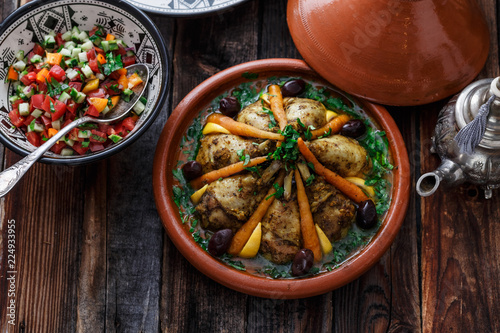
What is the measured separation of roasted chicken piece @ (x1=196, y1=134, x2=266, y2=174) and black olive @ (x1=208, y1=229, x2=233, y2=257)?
1.14 feet

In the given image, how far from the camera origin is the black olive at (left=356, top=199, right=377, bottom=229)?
251cm

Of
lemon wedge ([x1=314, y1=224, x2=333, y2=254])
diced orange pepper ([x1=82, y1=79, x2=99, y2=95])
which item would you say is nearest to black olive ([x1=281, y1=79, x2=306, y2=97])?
lemon wedge ([x1=314, y1=224, x2=333, y2=254])

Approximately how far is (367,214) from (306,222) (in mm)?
304

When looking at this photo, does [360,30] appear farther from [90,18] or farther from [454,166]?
[90,18]

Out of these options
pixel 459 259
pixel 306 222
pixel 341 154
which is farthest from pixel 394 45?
pixel 459 259

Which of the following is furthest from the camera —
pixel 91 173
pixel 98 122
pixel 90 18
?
pixel 91 173

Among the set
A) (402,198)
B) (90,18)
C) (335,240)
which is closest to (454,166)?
(402,198)

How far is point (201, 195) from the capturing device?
2605mm

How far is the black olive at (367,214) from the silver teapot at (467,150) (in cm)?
24

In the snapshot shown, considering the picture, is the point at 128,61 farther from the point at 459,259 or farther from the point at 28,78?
the point at 459,259

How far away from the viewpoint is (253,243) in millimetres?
2518

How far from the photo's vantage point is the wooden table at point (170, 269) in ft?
9.01

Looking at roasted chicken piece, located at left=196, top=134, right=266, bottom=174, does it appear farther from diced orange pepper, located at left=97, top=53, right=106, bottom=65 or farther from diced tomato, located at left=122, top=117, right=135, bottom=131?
diced orange pepper, located at left=97, top=53, right=106, bottom=65

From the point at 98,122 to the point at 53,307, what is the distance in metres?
1.06
